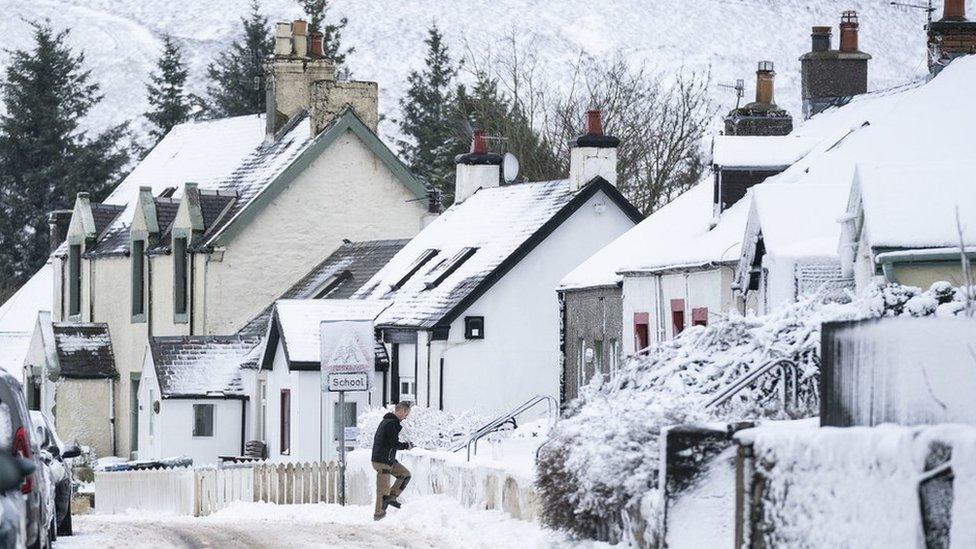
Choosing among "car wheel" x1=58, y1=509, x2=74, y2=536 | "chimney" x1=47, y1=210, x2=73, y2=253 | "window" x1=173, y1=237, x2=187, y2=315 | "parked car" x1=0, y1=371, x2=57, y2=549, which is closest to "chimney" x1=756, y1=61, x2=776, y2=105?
"car wheel" x1=58, y1=509, x2=74, y2=536

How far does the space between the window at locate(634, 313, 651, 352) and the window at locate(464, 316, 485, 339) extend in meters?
7.90

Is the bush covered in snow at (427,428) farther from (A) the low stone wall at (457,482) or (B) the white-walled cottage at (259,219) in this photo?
(B) the white-walled cottage at (259,219)

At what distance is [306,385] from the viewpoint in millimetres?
43375

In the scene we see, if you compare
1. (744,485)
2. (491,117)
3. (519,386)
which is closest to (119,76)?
(491,117)

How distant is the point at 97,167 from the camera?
87188 mm

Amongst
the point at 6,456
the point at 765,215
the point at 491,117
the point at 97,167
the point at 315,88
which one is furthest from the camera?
the point at 97,167

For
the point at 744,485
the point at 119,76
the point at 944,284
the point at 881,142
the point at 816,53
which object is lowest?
the point at 744,485

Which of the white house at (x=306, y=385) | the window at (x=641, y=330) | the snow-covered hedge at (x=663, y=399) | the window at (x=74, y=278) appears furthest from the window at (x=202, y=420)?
the snow-covered hedge at (x=663, y=399)

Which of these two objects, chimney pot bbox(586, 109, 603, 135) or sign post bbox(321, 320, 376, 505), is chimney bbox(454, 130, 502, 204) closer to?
chimney pot bbox(586, 109, 603, 135)

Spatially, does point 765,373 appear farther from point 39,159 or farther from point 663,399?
point 39,159

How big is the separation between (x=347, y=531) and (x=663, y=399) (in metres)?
5.69

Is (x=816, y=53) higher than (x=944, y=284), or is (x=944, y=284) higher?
(x=816, y=53)

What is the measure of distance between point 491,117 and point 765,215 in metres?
45.2

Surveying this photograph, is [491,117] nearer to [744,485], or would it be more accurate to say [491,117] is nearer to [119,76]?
[744,485]
